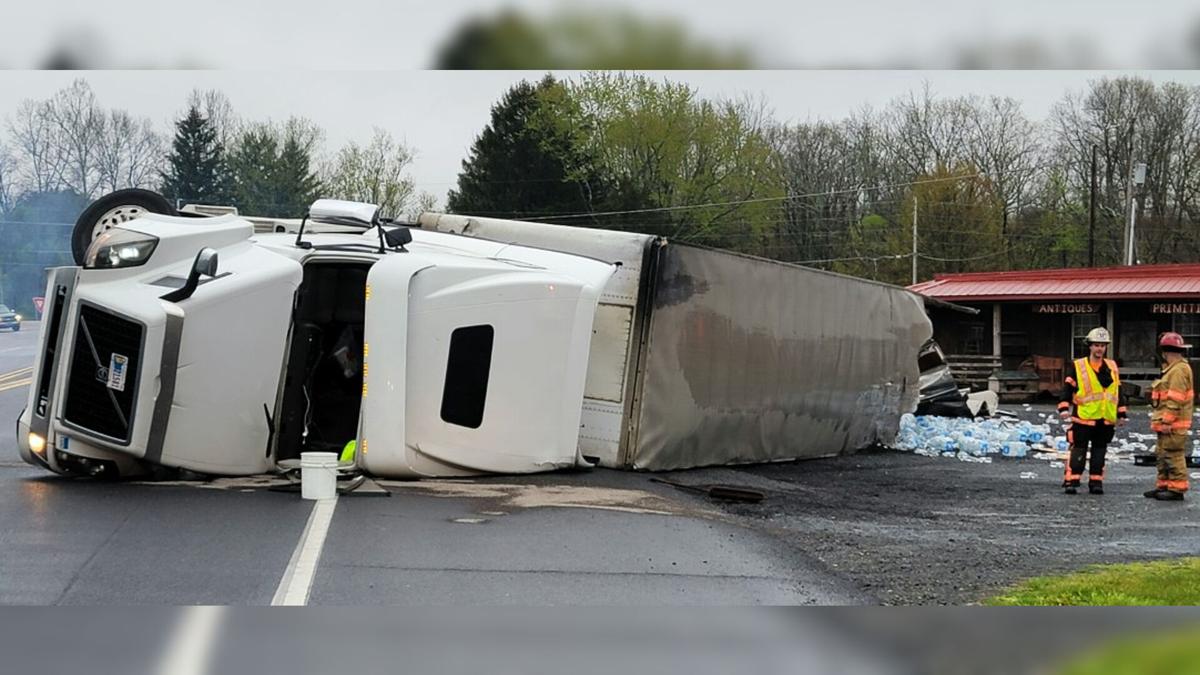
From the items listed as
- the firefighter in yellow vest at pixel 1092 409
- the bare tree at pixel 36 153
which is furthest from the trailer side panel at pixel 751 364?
the bare tree at pixel 36 153

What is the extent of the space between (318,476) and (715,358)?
2283 mm

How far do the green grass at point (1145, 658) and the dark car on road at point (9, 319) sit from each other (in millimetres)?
3259

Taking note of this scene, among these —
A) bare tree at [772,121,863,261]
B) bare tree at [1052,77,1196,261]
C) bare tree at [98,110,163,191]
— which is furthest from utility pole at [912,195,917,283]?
bare tree at [98,110,163,191]

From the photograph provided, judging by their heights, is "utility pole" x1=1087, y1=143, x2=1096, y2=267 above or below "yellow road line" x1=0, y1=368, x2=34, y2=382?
above

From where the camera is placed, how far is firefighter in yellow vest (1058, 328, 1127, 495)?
5070 millimetres

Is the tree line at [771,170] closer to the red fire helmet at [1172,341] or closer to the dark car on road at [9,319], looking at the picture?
the dark car on road at [9,319]

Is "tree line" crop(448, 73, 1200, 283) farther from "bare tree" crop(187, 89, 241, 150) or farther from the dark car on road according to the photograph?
the dark car on road

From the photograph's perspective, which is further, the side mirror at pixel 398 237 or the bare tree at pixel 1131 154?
the side mirror at pixel 398 237

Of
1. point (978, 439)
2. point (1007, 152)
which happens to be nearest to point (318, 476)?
point (1007, 152)

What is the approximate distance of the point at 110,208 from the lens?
13.7 ft

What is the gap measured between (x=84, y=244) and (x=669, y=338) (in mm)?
2858

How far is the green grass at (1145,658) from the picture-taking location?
9.01 ft

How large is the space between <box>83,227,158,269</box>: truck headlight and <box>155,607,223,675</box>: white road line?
134cm

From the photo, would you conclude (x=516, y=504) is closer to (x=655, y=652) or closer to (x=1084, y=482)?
(x=655, y=652)
